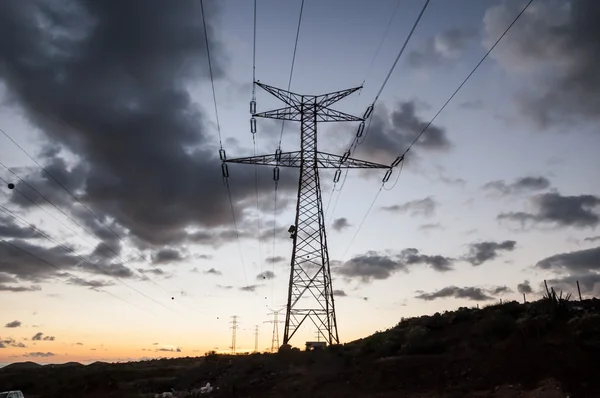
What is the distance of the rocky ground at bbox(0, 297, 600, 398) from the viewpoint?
25.4 m

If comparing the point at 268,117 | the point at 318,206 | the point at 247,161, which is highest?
the point at 268,117

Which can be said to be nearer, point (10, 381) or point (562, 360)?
point (562, 360)

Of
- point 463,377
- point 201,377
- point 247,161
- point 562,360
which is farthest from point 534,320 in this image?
point 201,377

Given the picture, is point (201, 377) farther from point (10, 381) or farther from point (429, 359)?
point (10, 381)

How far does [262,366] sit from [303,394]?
31.7ft

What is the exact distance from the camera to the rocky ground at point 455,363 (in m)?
25.4

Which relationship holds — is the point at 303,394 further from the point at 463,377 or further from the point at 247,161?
the point at 247,161

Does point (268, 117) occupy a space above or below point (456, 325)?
above

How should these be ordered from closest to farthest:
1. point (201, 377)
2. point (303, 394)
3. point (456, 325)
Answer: point (303, 394)
point (456, 325)
point (201, 377)

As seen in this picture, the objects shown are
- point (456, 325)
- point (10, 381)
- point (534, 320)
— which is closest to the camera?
point (534, 320)

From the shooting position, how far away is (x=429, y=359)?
101 feet

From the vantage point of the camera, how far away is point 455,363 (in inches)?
1150

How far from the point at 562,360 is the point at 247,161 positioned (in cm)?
2450

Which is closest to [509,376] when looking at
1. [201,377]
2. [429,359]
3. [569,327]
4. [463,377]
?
[463,377]
